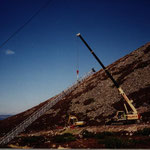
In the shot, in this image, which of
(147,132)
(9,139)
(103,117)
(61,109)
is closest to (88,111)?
(103,117)

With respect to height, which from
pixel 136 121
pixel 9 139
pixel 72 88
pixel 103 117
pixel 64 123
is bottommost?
pixel 136 121

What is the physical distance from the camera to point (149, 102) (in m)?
26.6

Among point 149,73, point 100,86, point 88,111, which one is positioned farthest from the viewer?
point 100,86

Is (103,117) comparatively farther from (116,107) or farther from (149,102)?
(149,102)

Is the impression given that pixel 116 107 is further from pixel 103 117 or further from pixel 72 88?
pixel 72 88

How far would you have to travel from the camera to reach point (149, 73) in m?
37.4

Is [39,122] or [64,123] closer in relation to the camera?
[64,123]

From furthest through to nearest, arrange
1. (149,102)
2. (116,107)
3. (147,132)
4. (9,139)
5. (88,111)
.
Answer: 1. (88,111)
2. (116,107)
3. (149,102)
4. (9,139)
5. (147,132)

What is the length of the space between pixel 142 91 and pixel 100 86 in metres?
14.4

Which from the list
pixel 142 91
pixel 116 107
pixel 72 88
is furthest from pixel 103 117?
pixel 72 88

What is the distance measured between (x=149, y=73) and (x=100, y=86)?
13.6m

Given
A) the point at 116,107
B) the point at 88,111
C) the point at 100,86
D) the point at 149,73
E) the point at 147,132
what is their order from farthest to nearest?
the point at 100,86 → the point at 149,73 → the point at 88,111 → the point at 116,107 → the point at 147,132

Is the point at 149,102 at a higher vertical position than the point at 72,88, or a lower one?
lower

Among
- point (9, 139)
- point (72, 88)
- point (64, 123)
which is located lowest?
point (64, 123)
